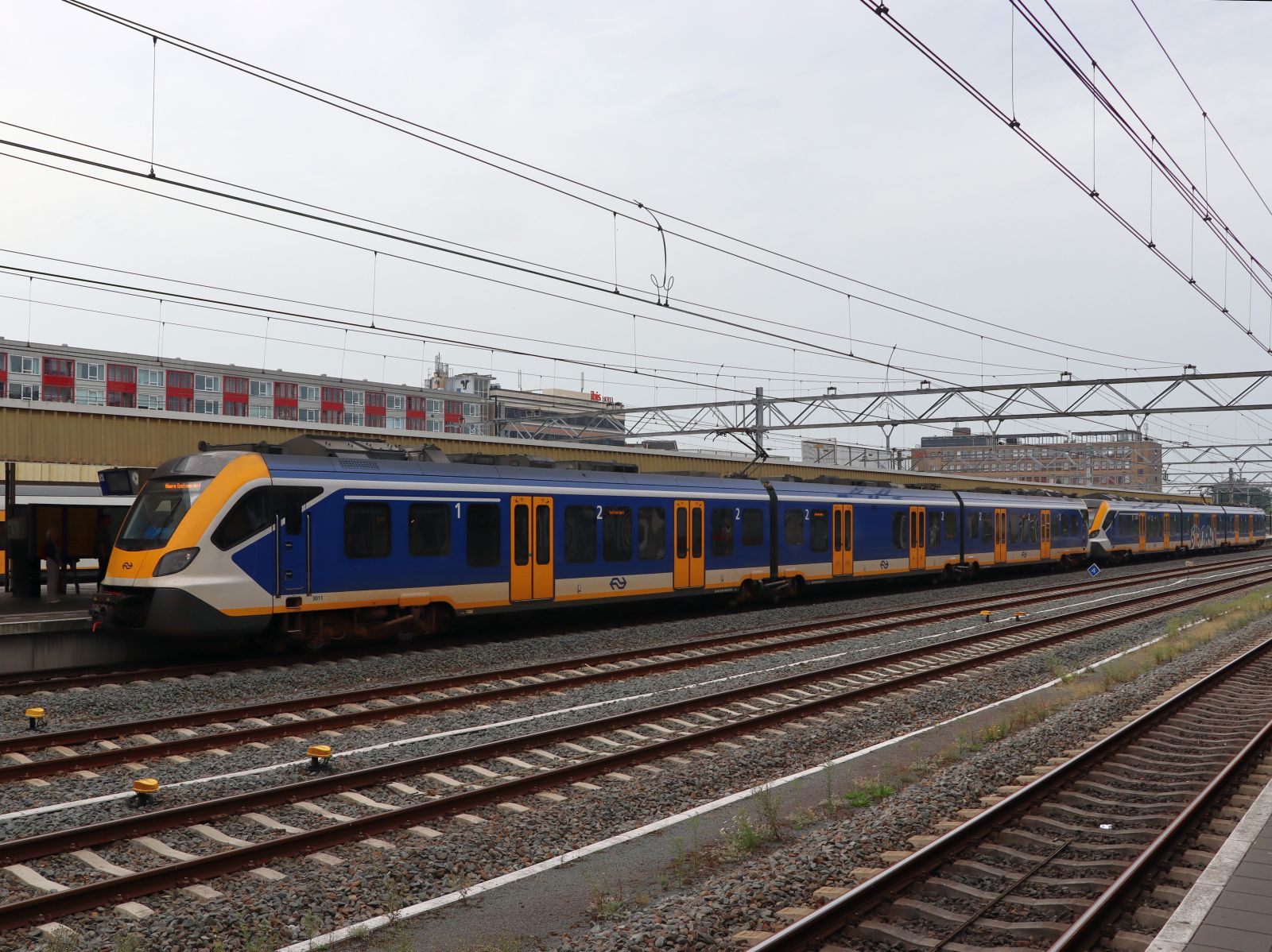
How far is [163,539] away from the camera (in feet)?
45.7

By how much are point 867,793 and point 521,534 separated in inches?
391

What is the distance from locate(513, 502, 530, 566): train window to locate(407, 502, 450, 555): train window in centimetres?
144

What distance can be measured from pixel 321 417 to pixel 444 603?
79715mm

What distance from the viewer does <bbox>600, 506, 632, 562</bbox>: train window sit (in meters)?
19.4

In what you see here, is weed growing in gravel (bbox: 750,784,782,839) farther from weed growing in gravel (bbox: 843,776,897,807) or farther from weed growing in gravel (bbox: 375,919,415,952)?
weed growing in gravel (bbox: 375,919,415,952)

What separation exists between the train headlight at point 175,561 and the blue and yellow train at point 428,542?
21mm

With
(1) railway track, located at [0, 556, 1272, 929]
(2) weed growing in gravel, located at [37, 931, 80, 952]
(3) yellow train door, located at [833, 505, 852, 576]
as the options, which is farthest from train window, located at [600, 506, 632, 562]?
(2) weed growing in gravel, located at [37, 931, 80, 952]

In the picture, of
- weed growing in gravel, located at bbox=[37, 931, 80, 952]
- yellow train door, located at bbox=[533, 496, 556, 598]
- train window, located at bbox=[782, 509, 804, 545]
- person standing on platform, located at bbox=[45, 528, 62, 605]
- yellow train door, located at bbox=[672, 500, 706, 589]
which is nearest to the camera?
weed growing in gravel, located at bbox=[37, 931, 80, 952]

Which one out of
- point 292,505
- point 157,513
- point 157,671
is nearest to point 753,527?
point 292,505

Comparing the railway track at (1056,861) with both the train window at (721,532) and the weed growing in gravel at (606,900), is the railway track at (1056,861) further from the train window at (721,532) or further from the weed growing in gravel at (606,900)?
the train window at (721,532)

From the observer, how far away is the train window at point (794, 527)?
2392 cm

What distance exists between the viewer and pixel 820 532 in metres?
25.0

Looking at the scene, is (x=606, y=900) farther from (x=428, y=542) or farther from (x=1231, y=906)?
(x=428, y=542)

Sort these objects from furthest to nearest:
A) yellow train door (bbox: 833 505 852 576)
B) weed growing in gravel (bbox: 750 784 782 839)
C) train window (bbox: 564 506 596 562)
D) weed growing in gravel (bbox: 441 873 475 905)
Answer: yellow train door (bbox: 833 505 852 576) < train window (bbox: 564 506 596 562) < weed growing in gravel (bbox: 750 784 782 839) < weed growing in gravel (bbox: 441 873 475 905)
